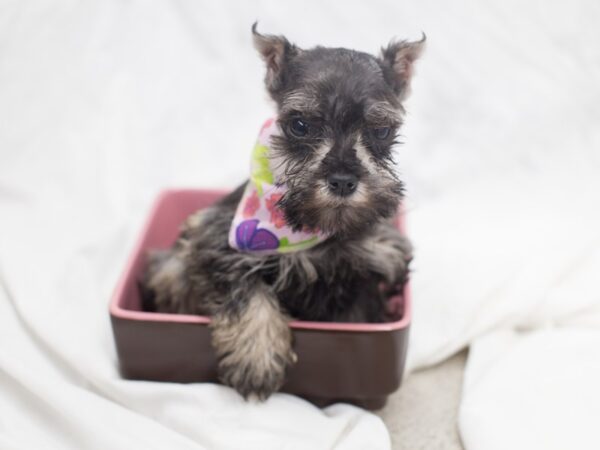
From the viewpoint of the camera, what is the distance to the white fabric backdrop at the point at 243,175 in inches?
87.9

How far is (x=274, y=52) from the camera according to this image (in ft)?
6.72

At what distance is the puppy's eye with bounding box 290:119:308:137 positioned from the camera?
1.94 meters

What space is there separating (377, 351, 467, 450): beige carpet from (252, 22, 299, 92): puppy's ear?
1.12 meters

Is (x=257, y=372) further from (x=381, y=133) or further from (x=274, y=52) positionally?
(x=274, y=52)

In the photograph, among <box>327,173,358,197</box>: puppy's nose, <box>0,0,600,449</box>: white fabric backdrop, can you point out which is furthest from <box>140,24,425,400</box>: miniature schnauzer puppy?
<box>0,0,600,449</box>: white fabric backdrop

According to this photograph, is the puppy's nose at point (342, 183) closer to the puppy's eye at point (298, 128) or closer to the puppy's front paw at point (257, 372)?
the puppy's eye at point (298, 128)

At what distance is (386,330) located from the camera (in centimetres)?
215

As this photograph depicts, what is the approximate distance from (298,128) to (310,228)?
26 centimetres

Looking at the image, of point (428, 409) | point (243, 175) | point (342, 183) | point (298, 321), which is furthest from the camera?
point (243, 175)

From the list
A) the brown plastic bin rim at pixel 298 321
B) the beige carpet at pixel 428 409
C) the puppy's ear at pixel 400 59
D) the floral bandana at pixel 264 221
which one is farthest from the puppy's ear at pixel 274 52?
the beige carpet at pixel 428 409

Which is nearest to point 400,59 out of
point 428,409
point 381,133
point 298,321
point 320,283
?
point 381,133

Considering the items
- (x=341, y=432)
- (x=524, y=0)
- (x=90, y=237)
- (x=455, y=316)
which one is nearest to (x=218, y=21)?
(x=90, y=237)

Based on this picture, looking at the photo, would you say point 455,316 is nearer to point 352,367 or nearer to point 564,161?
point 352,367

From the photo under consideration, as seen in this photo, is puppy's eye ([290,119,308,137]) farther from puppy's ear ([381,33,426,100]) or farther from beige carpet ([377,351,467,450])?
beige carpet ([377,351,467,450])
